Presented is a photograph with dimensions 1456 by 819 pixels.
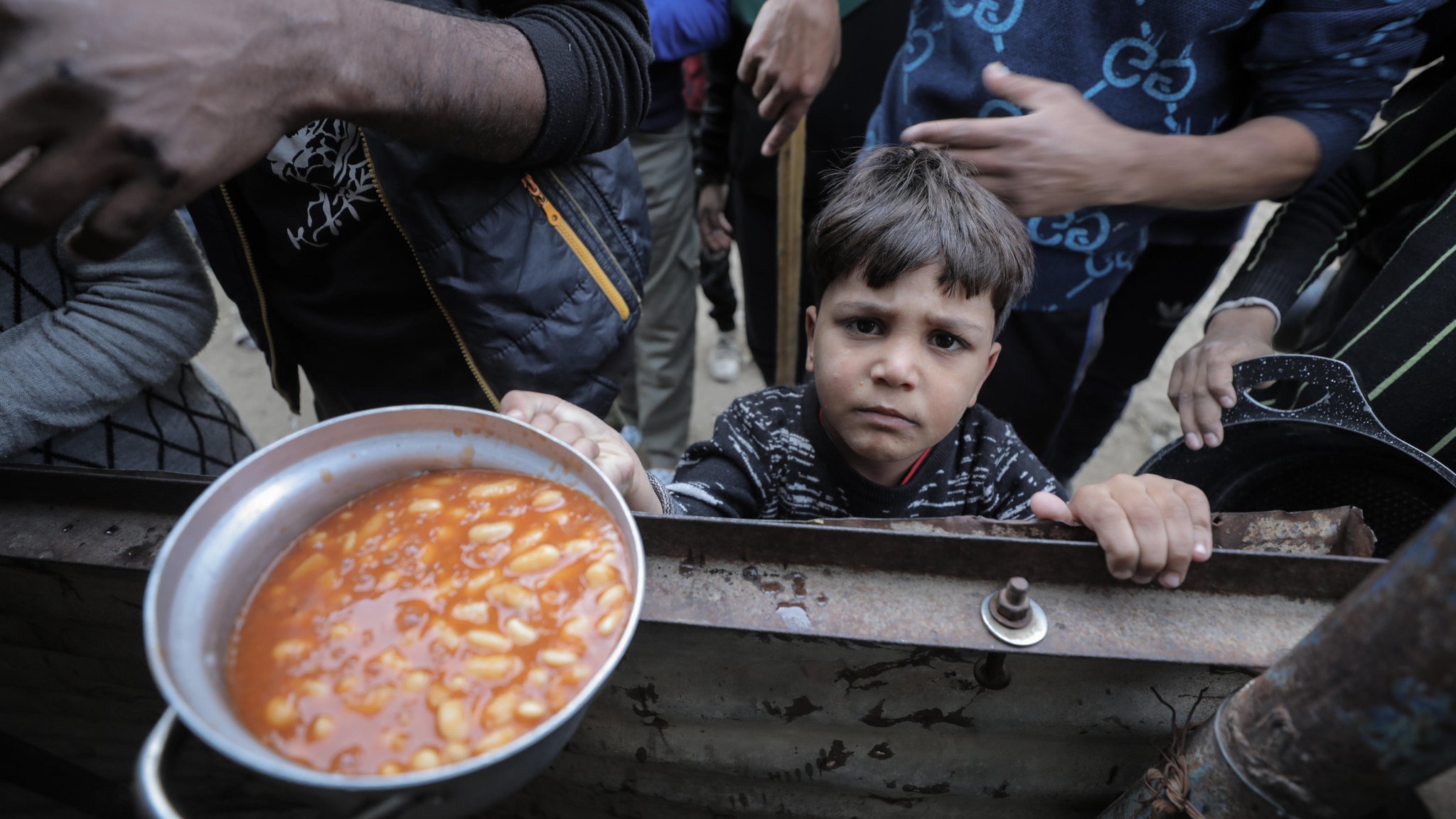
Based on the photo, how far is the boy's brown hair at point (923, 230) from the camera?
1441 millimetres

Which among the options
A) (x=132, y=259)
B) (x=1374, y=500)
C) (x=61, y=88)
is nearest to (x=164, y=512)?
(x=132, y=259)

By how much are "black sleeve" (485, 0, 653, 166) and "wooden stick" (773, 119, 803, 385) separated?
1.00m

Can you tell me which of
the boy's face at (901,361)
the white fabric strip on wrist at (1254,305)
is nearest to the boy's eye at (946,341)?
the boy's face at (901,361)

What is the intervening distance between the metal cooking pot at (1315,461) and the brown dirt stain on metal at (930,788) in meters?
0.83

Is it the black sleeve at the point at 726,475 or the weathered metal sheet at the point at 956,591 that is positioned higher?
the weathered metal sheet at the point at 956,591

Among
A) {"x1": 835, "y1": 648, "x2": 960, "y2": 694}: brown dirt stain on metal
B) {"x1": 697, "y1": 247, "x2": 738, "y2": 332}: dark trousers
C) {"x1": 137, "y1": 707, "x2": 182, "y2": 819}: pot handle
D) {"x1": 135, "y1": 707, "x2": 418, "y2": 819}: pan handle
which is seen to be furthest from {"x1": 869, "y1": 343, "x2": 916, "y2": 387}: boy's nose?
{"x1": 697, "y1": 247, "x2": 738, "y2": 332}: dark trousers

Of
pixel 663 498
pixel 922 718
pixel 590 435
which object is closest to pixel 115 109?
pixel 590 435

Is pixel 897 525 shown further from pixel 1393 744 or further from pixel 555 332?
pixel 555 332

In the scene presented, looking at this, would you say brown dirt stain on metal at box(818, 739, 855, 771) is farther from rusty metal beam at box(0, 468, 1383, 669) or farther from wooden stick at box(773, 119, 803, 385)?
wooden stick at box(773, 119, 803, 385)

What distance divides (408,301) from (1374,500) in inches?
86.1

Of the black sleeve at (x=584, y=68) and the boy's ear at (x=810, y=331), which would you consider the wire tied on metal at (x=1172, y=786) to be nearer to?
the boy's ear at (x=810, y=331)

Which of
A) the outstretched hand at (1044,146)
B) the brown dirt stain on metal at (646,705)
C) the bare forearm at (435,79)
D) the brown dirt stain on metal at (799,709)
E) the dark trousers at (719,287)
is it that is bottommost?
the dark trousers at (719,287)

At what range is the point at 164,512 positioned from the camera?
3.91 feet

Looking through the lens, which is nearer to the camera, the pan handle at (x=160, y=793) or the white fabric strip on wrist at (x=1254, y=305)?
the pan handle at (x=160, y=793)
